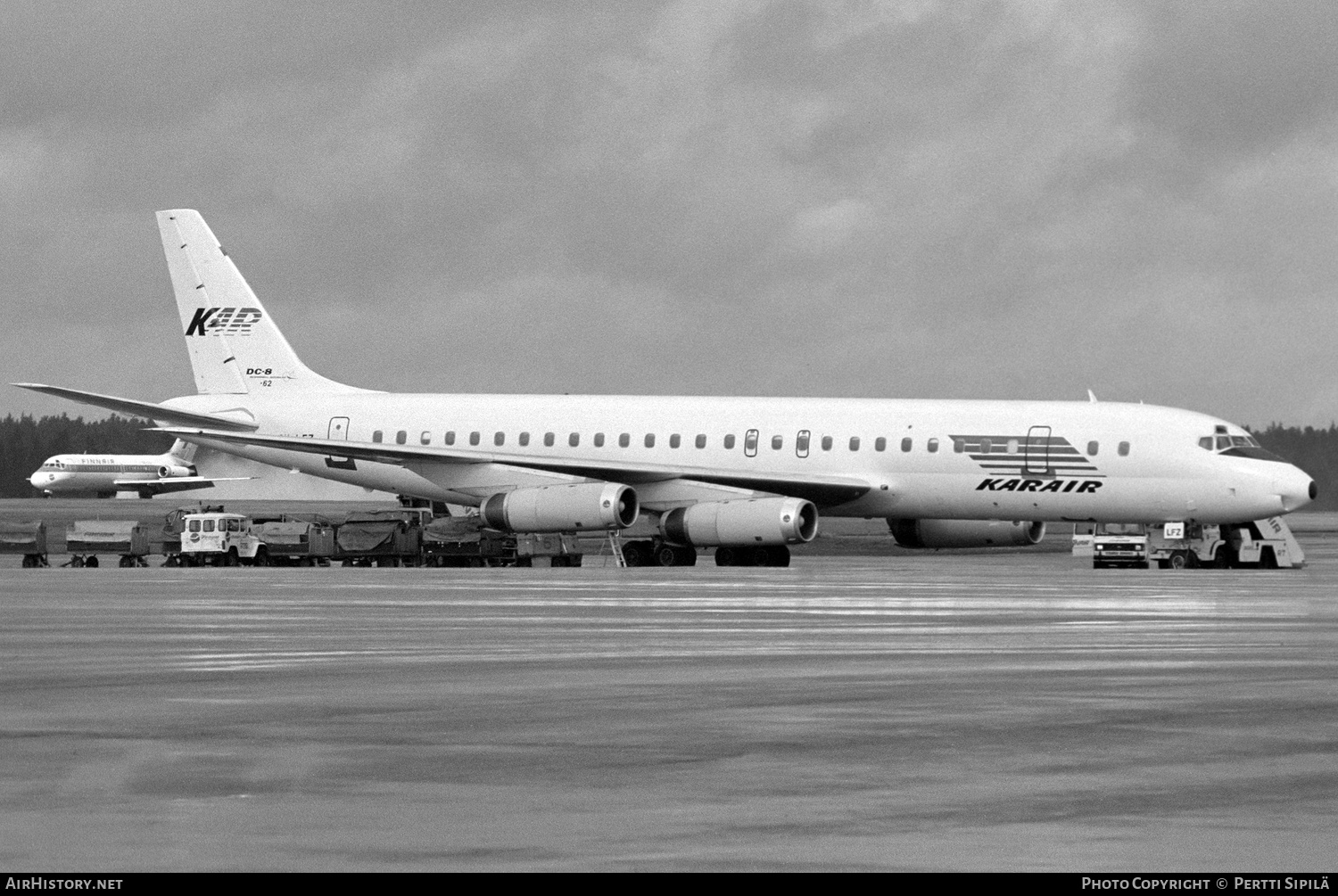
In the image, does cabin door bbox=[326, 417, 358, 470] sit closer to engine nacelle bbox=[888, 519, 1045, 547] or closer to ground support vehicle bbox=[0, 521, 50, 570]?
ground support vehicle bbox=[0, 521, 50, 570]

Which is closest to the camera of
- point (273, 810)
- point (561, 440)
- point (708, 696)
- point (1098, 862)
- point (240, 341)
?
point (1098, 862)

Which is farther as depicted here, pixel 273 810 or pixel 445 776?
pixel 445 776

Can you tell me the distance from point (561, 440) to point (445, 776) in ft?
150

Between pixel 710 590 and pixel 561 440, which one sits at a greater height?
pixel 561 440

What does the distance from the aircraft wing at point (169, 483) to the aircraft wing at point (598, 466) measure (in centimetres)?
6186

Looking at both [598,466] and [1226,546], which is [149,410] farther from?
[1226,546]

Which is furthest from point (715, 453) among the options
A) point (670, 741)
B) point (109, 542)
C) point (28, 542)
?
point (670, 741)

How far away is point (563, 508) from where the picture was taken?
52062mm

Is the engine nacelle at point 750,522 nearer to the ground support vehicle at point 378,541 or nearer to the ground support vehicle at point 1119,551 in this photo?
the ground support vehicle at point 1119,551

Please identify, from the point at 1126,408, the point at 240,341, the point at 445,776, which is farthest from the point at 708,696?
the point at 240,341

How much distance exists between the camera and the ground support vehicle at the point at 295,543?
57.6 metres

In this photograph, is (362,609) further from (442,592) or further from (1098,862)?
(1098,862)

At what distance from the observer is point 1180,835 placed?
983cm
